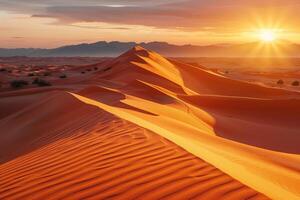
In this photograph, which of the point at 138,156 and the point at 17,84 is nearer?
the point at 138,156

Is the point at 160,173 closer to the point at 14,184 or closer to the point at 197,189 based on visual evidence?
the point at 197,189

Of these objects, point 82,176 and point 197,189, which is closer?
point 197,189

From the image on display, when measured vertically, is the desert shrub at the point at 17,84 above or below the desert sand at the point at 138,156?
below

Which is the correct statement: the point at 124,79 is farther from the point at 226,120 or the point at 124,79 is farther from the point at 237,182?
the point at 237,182

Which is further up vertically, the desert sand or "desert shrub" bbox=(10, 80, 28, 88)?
the desert sand

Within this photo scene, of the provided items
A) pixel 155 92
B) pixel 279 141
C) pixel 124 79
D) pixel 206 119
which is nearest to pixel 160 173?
pixel 279 141

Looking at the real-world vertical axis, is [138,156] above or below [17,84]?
above

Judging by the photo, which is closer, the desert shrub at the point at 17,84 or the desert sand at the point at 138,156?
the desert sand at the point at 138,156

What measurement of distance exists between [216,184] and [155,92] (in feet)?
36.7

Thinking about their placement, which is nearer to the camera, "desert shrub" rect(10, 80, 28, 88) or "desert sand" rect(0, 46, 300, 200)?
"desert sand" rect(0, 46, 300, 200)

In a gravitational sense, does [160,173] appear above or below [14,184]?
above

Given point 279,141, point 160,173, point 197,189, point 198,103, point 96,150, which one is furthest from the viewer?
point 198,103

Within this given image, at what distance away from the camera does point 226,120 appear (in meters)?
12.0

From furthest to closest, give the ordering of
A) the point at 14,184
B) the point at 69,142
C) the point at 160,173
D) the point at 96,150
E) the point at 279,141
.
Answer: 1. the point at 279,141
2. the point at 69,142
3. the point at 96,150
4. the point at 14,184
5. the point at 160,173
